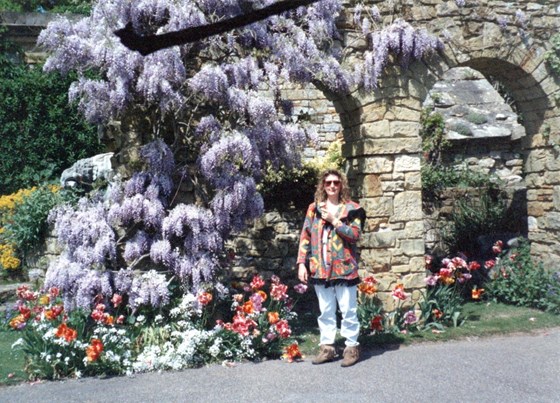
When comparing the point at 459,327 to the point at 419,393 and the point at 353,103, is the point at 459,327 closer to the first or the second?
the point at 419,393

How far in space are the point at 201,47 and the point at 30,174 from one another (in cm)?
540

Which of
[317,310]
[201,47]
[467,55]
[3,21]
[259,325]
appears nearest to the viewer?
[259,325]

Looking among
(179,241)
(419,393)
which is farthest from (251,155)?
(419,393)

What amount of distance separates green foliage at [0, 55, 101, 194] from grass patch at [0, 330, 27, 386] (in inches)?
168

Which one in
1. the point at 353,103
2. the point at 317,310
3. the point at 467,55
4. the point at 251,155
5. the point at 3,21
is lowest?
the point at 317,310

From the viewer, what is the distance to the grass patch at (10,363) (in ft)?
15.9

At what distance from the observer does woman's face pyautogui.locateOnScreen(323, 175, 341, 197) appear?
16.6 ft

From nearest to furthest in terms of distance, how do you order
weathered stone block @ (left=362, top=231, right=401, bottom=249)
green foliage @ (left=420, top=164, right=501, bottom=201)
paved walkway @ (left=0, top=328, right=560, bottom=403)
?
paved walkway @ (left=0, top=328, right=560, bottom=403), weathered stone block @ (left=362, top=231, right=401, bottom=249), green foliage @ (left=420, top=164, right=501, bottom=201)

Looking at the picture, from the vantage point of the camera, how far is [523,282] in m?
7.24

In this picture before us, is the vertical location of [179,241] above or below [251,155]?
below

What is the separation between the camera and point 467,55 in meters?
6.44

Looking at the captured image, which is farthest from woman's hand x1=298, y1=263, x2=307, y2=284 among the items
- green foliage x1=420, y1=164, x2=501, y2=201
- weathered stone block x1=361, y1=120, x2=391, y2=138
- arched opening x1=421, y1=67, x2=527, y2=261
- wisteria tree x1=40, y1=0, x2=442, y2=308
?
green foliage x1=420, y1=164, x2=501, y2=201

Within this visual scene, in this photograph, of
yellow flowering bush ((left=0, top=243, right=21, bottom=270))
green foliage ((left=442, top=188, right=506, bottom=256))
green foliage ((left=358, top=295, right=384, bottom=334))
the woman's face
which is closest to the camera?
the woman's face

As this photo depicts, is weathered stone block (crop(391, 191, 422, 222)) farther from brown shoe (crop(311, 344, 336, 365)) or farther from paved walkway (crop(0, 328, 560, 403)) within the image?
brown shoe (crop(311, 344, 336, 365))
